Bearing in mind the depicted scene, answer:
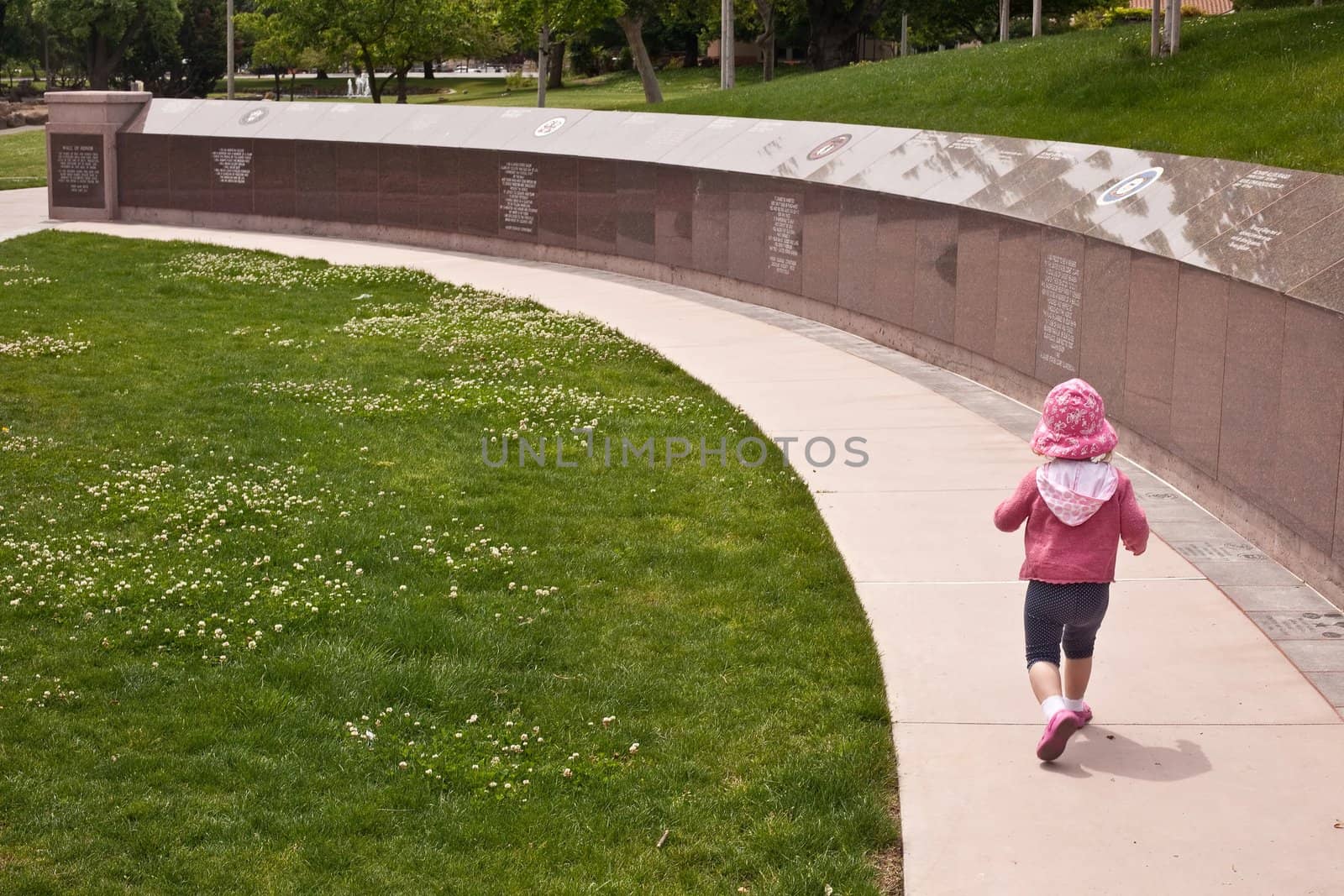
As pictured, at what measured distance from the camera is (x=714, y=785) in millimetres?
Result: 5414

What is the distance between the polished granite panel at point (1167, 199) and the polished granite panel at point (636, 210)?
8.72 metres

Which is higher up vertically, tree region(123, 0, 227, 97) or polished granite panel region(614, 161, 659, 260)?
tree region(123, 0, 227, 97)

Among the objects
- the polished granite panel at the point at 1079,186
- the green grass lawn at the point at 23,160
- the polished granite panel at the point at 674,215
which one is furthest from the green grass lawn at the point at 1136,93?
the green grass lawn at the point at 23,160

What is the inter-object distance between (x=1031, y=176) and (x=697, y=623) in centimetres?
621

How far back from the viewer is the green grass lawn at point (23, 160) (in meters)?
32.8

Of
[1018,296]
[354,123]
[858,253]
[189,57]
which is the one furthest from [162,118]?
[189,57]

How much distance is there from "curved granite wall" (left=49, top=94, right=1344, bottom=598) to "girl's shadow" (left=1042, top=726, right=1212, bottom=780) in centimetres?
187

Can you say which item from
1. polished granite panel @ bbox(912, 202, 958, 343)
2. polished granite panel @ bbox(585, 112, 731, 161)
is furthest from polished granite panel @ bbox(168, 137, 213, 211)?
polished granite panel @ bbox(912, 202, 958, 343)

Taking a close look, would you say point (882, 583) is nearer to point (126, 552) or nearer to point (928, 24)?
point (126, 552)

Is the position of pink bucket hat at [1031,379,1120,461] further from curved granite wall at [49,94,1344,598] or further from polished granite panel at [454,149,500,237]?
polished granite panel at [454,149,500,237]

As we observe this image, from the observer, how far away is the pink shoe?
17.5 ft

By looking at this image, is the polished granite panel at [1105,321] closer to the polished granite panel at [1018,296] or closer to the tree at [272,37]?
the polished granite panel at [1018,296]

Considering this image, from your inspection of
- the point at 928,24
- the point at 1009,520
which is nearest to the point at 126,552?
the point at 1009,520

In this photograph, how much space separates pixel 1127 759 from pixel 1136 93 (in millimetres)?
12627
